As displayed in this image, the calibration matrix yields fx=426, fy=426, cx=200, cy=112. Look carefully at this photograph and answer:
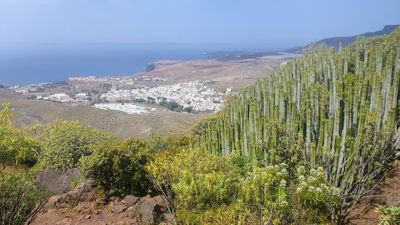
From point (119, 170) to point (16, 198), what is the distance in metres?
4.90

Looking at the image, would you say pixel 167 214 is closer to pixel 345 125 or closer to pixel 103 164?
pixel 103 164

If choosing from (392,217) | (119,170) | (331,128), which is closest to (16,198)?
(119,170)

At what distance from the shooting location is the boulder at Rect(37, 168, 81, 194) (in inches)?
656

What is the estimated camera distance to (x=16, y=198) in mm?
10070

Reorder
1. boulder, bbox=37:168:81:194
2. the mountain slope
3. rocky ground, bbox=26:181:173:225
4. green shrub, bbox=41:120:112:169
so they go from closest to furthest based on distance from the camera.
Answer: the mountain slope → rocky ground, bbox=26:181:173:225 → boulder, bbox=37:168:81:194 → green shrub, bbox=41:120:112:169

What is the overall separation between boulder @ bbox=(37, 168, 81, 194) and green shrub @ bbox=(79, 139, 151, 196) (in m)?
1.96

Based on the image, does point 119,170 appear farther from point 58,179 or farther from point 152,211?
point 58,179

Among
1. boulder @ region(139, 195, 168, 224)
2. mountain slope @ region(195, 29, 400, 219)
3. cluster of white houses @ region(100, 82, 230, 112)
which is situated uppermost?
mountain slope @ region(195, 29, 400, 219)

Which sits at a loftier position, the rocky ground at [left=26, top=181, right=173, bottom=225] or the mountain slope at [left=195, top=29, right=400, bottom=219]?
the mountain slope at [left=195, top=29, right=400, bottom=219]

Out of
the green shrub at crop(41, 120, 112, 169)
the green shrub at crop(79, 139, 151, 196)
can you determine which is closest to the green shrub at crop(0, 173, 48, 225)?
the green shrub at crop(79, 139, 151, 196)

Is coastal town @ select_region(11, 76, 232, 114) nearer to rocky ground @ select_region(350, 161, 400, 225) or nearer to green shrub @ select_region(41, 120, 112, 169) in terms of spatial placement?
green shrub @ select_region(41, 120, 112, 169)

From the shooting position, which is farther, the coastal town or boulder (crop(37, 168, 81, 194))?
the coastal town

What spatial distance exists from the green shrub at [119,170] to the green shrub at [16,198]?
4.08 m

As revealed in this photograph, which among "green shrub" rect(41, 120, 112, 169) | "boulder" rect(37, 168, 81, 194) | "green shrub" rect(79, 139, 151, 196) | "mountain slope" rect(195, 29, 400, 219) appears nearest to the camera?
"mountain slope" rect(195, 29, 400, 219)
